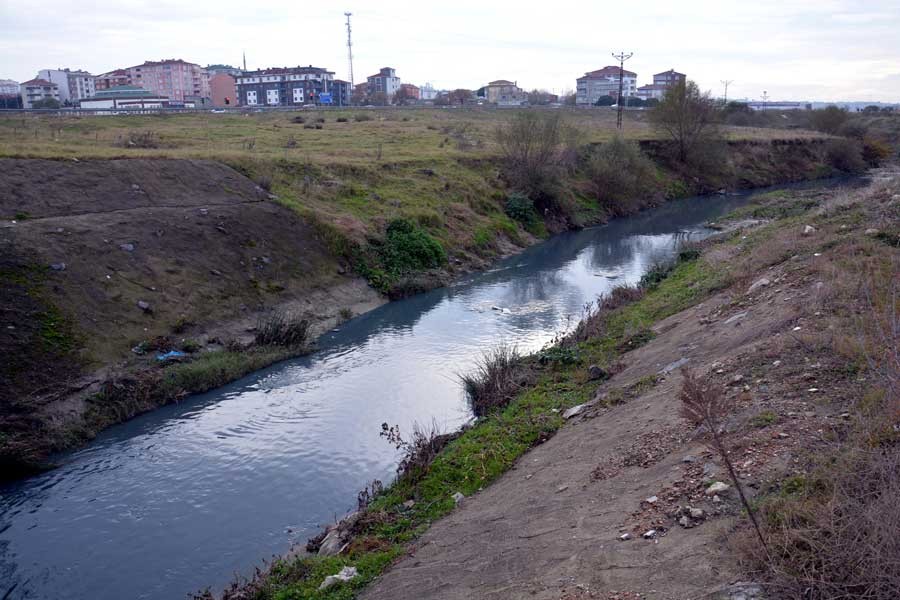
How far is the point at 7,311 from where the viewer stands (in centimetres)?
1750

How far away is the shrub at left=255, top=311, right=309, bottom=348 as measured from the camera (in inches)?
838

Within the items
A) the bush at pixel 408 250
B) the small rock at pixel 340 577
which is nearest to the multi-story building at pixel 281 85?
the bush at pixel 408 250

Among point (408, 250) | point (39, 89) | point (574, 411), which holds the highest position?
point (39, 89)

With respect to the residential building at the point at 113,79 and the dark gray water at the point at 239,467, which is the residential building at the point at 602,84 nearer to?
the residential building at the point at 113,79

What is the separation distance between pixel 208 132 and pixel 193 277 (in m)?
25.5

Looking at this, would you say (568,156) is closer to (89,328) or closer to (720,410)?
(89,328)

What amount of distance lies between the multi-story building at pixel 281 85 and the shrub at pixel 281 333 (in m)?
112

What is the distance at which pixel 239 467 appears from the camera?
46.3 ft

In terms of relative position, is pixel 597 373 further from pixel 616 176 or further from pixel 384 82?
pixel 384 82

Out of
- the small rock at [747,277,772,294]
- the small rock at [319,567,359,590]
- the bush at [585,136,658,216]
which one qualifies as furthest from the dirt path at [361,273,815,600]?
the bush at [585,136,658,216]

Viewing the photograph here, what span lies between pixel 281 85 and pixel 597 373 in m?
126

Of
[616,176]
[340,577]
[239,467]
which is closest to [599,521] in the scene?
[340,577]

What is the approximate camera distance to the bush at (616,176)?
46.2 meters

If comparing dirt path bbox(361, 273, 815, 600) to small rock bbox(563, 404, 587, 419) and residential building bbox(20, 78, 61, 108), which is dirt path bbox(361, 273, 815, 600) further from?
residential building bbox(20, 78, 61, 108)
